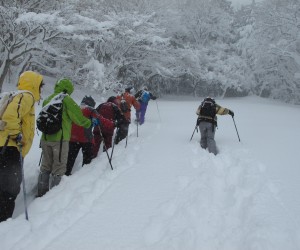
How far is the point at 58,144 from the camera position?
18.6ft

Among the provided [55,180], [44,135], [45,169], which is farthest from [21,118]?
[55,180]

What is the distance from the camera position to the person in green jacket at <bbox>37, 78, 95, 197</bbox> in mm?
5656

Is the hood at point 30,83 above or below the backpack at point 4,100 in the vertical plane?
above

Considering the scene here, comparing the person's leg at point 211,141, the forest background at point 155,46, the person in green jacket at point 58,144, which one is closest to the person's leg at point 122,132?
the person's leg at point 211,141

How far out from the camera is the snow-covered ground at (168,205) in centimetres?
401

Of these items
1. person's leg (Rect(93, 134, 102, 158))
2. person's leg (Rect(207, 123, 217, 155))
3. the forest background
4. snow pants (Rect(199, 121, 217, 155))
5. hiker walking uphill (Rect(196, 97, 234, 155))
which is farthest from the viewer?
the forest background

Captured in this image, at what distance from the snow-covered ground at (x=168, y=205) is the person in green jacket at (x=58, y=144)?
0.73 feet

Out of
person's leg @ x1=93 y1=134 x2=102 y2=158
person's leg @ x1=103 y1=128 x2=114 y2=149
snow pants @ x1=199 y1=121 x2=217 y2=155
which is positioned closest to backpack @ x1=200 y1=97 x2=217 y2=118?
snow pants @ x1=199 y1=121 x2=217 y2=155

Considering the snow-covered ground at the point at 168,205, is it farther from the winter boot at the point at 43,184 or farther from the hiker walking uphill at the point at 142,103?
the hiker walking uphill at the point at 142,103

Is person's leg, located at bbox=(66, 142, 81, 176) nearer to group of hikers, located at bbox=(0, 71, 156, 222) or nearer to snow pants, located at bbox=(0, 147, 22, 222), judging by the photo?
group of hikers, located at bbox=(0, 71, 156, 222)

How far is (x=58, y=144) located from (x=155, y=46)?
21.6 meters

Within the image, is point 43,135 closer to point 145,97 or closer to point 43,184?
point 43,184

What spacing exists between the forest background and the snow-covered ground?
864 cm

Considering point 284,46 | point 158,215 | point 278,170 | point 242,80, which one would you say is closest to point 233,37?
point 242,80
